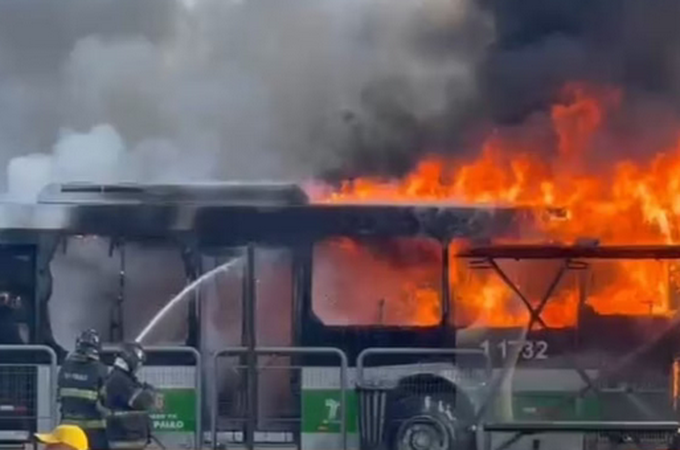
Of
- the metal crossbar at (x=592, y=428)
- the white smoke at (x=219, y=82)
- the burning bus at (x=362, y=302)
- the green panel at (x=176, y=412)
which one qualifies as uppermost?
the white smoke at (x=219, y=82)

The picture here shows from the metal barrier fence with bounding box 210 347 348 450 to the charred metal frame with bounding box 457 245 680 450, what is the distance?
1.04 meters

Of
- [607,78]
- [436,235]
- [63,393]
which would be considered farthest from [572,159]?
[63,393]

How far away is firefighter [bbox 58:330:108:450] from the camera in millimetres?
10711

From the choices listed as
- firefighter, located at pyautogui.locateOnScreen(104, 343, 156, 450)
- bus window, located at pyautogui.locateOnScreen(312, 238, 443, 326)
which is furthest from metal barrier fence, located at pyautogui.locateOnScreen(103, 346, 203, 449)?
bus window, located at pyautogui.locateOnScreen(312, 238, 443, 326)

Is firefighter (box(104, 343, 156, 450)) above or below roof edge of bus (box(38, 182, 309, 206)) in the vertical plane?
below

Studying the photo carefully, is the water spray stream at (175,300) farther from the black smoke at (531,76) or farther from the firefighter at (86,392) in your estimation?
the black smoke at (531,76)

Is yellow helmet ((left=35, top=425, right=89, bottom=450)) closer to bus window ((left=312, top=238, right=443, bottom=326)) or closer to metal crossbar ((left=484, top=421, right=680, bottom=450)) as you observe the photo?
metal crossbar ((left=484, top=421, right=680, bottom=450))

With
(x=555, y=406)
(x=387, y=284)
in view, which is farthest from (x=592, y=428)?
(x=387, y=284)

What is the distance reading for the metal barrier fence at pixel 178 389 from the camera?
1153 centimetres

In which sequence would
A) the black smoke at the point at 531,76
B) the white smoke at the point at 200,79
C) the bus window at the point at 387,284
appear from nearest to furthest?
the bus window at the point at 387,284, the white smoke at the point at 200,79, the black smoke at the point at 531,76

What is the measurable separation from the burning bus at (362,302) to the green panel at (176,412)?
0.02 metres

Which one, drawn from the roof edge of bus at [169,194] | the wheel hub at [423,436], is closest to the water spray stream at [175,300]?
the roof edge of bus at [169,194]

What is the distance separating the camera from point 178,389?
1159 cm

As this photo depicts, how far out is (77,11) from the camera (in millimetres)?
12617
